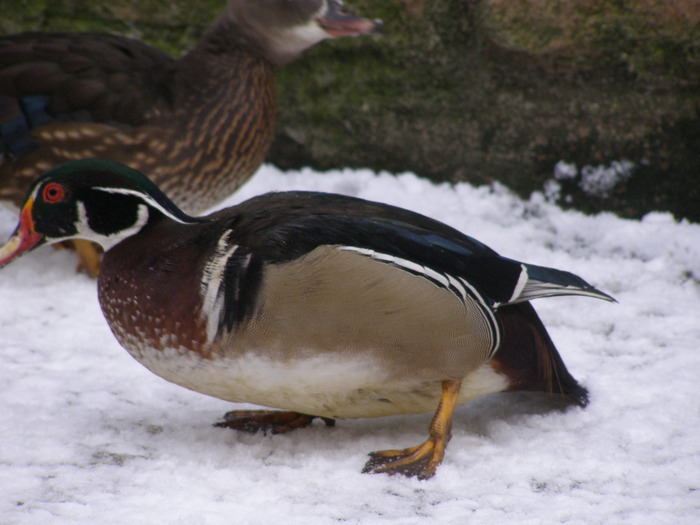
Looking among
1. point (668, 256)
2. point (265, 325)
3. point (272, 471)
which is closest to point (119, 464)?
point (272, 471)

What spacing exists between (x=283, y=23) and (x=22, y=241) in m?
1.64

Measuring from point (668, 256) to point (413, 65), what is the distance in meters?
1.43

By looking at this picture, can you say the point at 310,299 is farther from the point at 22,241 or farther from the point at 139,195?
the point at 22,241

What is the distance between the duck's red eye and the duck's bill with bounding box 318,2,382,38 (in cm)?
163

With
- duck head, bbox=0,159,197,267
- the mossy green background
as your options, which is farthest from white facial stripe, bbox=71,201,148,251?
the mossy green background

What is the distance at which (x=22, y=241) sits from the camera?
235 centimetres

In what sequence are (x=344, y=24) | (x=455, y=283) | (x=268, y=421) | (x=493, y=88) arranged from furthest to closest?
(x=493, y=88) → (x=344, y=24) → (x=268, y=421) → (x=455, y=283)

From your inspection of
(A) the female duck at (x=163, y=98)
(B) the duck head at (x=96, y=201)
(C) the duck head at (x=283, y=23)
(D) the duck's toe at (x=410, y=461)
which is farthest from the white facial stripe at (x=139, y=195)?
(C) the duck head at (x=283, y=23)

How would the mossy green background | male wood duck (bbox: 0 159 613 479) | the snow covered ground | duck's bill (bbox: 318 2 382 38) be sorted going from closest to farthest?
the snow covered ground
male wood duck (bbox: 0 159 613 479)
duck's bill (bbox: 318 2 382 38)
the mossy green background

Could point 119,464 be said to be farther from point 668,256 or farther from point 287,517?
point 668,256

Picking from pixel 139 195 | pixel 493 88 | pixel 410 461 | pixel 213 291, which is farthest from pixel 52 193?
pixel 493 88

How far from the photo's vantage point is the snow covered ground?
77.8 inches

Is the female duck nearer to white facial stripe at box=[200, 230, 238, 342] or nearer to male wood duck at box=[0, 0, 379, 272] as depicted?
male wood duck at box=[0, 0, 379, 272]

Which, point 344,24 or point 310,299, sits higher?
point 344,24
